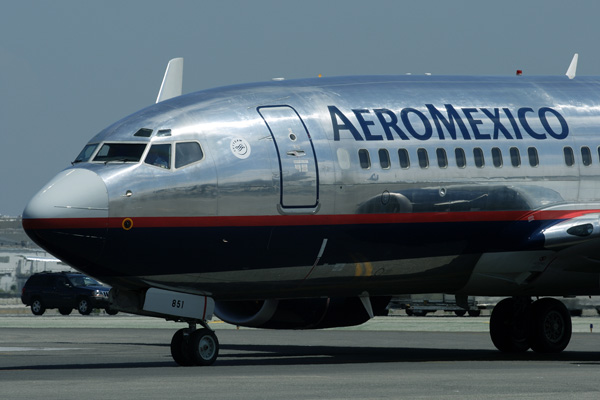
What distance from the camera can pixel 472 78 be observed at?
27156mm

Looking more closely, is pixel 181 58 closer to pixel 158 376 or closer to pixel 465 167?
pixel 465 167

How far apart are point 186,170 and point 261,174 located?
1372 millimetres

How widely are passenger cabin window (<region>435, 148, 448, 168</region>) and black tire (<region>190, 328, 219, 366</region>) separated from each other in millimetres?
5573

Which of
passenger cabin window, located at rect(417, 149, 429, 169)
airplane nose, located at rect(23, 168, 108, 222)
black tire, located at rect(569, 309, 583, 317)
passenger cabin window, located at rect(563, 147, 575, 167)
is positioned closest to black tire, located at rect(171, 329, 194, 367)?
airplane nose, located at rect(23, 168, 108, 222)

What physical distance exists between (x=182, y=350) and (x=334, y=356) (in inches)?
247

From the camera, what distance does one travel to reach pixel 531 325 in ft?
96.4

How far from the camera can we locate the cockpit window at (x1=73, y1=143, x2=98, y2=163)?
75.9ft

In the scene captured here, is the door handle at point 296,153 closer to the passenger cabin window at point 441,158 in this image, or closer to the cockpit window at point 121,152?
the cockpit window at point 121,152

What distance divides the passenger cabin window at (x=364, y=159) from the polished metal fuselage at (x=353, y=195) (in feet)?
0.23

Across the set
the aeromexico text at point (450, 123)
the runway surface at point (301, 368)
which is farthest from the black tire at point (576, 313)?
the aeromexico text at point (450, 123)

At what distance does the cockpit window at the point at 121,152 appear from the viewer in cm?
2273

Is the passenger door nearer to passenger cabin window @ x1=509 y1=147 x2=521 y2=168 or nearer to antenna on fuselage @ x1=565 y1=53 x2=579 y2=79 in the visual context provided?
passenger cabin window @ x1=509 y1=147 x2=521 y2=168

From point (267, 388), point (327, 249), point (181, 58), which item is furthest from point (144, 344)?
point (267, 388)

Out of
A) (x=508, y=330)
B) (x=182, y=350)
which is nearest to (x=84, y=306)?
(x=508, y=330)
